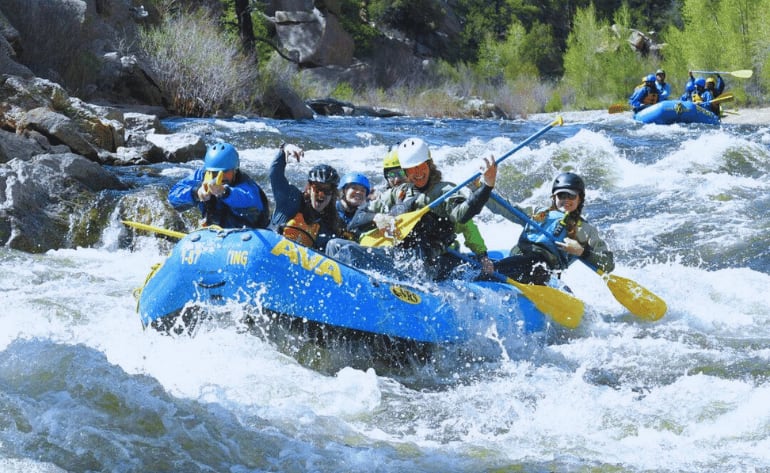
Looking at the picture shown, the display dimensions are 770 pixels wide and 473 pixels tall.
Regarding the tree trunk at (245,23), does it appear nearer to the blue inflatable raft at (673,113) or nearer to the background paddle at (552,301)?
the blue inflatable raft at (673,113)

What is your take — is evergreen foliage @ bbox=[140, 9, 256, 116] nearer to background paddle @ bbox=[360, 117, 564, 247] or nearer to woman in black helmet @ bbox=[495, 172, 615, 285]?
woman in black helmet @ bbox=[495, 172, 615, 285]

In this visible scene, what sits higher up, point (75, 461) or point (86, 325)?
point (75, 461)

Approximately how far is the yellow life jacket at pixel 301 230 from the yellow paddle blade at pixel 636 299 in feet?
6.92

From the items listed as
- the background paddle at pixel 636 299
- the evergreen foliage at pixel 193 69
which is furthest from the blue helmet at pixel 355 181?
the evergreen foliage at pixel 193 69

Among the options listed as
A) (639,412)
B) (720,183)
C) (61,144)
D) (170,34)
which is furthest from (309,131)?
(639,412)

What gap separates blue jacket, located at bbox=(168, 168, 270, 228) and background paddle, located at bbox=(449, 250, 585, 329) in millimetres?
1236

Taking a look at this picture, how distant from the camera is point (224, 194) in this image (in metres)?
5.75

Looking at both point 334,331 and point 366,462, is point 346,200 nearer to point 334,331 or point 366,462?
point 334,331

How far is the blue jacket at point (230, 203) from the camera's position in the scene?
5.82 m

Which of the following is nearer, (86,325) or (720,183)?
(86,325)

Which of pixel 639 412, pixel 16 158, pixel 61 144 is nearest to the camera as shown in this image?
pixel 639 412

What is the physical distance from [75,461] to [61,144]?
8.18 metres

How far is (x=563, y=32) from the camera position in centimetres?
5066

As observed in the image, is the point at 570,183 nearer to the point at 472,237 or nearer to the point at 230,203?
the point at 472,237
